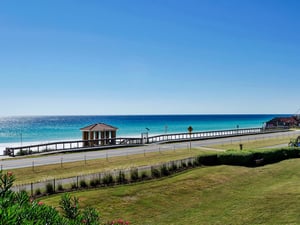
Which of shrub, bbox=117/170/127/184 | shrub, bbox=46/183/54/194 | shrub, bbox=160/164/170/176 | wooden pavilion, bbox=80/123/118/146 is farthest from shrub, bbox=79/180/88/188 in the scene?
wooden pavilion, bbox=80/123/118/146

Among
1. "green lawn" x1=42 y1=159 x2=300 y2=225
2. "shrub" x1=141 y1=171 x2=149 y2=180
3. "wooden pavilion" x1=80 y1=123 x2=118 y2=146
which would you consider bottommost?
"green lawn" x1=42 y1=159 x2=300 y2=225

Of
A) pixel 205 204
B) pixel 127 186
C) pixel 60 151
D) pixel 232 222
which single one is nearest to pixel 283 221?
pixel 232 222

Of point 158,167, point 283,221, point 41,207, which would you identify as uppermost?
point 41,207

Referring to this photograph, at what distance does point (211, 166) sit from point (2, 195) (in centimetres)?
2668

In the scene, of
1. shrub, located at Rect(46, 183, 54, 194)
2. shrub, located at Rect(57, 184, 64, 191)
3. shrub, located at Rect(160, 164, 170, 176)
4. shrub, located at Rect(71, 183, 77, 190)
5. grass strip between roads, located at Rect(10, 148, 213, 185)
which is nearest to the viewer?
shrub, located at Rect(46, 183, 54, 194)

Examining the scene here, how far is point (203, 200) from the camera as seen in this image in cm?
1923

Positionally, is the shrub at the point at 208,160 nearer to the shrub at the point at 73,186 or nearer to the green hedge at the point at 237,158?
the green hedge at the point at 237,158

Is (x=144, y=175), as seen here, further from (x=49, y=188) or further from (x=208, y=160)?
(x=208, y=160)

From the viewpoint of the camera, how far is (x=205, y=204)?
18422 millimetres

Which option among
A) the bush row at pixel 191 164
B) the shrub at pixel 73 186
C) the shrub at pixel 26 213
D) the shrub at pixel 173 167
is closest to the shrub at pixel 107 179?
the bush row at pixel 191 164

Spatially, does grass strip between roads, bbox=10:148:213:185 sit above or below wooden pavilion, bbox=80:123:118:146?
below

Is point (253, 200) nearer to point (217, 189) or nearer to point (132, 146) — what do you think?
point (217, 189)

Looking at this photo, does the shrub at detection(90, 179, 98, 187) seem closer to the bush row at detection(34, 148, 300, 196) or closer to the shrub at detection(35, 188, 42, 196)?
the bush row at detection(34, 148, 300, 196)

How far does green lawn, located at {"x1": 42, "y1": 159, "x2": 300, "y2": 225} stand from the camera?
16.1 m
